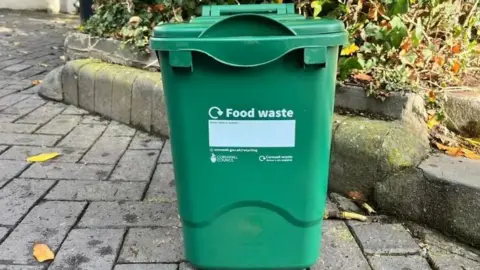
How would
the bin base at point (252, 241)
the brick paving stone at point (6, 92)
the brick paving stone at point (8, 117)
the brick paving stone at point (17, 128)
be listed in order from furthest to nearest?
the brick paving stone at point (6, 92) → the brick paving stone at point (8, 117) → the brick paving stone at point (17, 128) → the bin base at point (252, 241)

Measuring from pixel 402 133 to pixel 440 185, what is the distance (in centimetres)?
38

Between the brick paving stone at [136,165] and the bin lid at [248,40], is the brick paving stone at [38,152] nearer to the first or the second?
the brick paving stone at [136,165]

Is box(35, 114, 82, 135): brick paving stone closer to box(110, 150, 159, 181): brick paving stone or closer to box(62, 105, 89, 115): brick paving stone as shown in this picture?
box(62, 105, 89, 115): brick paving stone

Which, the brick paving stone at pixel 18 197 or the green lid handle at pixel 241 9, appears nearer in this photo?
the green lid handle at pixel 241 9

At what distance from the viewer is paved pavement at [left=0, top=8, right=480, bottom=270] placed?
216 cm

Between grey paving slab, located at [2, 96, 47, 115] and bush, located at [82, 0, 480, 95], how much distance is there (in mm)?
1995

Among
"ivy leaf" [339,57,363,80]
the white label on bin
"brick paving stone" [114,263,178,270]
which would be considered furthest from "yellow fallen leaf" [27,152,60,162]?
"ivy leaf" [339,57,363,80]

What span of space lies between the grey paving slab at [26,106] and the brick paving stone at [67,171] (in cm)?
123

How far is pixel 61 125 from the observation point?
12.7 feet

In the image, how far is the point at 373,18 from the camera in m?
3.02

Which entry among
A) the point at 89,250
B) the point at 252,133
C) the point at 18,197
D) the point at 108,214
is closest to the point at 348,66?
the point at 252,133

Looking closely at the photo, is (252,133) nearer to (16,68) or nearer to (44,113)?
(44,113)

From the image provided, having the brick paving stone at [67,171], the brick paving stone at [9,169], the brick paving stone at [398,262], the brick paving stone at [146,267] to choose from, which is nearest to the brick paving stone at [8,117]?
the brick paving stone at [9,169]

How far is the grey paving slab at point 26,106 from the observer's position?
4.13 meters
